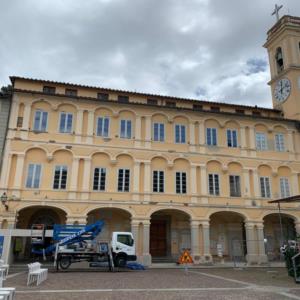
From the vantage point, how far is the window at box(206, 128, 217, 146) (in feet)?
91.5

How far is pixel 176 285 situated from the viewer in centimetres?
1354

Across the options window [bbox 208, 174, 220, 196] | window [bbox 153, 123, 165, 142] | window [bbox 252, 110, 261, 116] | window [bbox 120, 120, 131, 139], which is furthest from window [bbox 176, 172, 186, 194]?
window [bbox 252, 110, 261, 116]

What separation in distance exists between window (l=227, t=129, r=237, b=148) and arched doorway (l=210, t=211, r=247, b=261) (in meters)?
6.18

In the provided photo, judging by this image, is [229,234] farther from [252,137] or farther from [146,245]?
[252,137]

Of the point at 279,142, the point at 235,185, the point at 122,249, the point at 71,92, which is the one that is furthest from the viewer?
the point at 279,142

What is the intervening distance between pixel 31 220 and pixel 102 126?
9.64 meters

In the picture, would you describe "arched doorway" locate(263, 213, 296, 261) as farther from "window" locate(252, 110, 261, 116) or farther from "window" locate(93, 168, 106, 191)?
"window" locate(93, 168, 106, 191)

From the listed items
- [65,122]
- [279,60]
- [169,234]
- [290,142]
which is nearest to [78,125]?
[65,122]

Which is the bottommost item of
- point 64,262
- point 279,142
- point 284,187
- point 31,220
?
point 64,262

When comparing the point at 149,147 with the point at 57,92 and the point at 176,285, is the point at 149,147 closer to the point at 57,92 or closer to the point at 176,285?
the point at 57,92

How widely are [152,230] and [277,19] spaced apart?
90.9ft

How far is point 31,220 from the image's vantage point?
82.6 feet

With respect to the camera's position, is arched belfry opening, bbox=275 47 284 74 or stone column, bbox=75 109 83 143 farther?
arched belfry opening, bbox=275 47 284 74

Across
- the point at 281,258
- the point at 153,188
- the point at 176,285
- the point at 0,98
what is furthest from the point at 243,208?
the point at 0,98
